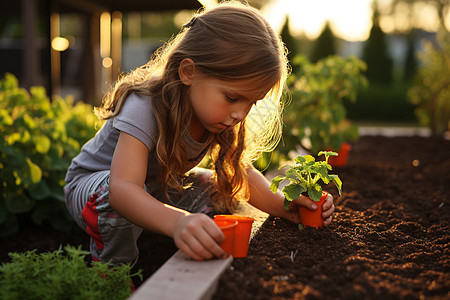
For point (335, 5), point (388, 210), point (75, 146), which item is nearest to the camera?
point (388, 210)

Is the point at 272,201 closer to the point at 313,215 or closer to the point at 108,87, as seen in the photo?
the point at 313,215

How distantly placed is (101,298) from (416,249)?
115cm

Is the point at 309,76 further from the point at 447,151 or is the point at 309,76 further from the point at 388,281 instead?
the point at 388,281

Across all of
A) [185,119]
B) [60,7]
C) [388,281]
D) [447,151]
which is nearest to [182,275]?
[388,281]

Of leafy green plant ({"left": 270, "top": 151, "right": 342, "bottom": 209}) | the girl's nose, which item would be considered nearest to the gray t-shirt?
the girl's nose

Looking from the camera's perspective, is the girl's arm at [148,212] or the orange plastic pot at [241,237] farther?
the orange plastic pot at [241,237]

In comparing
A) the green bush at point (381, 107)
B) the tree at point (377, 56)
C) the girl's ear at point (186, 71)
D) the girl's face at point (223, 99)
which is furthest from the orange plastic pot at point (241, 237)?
the tree at point (377, 56)

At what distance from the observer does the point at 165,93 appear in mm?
1820

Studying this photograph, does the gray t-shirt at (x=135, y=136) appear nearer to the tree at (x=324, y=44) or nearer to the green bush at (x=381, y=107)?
the green bush at (x=381, y=107)

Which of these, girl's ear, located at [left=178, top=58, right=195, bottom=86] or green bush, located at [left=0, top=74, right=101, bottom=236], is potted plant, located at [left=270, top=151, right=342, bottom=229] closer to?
girl's ear, located at [left=178, top=58, right=195, bottom=86]

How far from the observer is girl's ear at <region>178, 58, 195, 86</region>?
69.6 inches

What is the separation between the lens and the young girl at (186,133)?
1541mm

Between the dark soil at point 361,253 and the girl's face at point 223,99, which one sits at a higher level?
the girl's face at point 223,99

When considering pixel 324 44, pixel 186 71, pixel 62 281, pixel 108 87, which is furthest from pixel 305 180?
pixel 324 44
